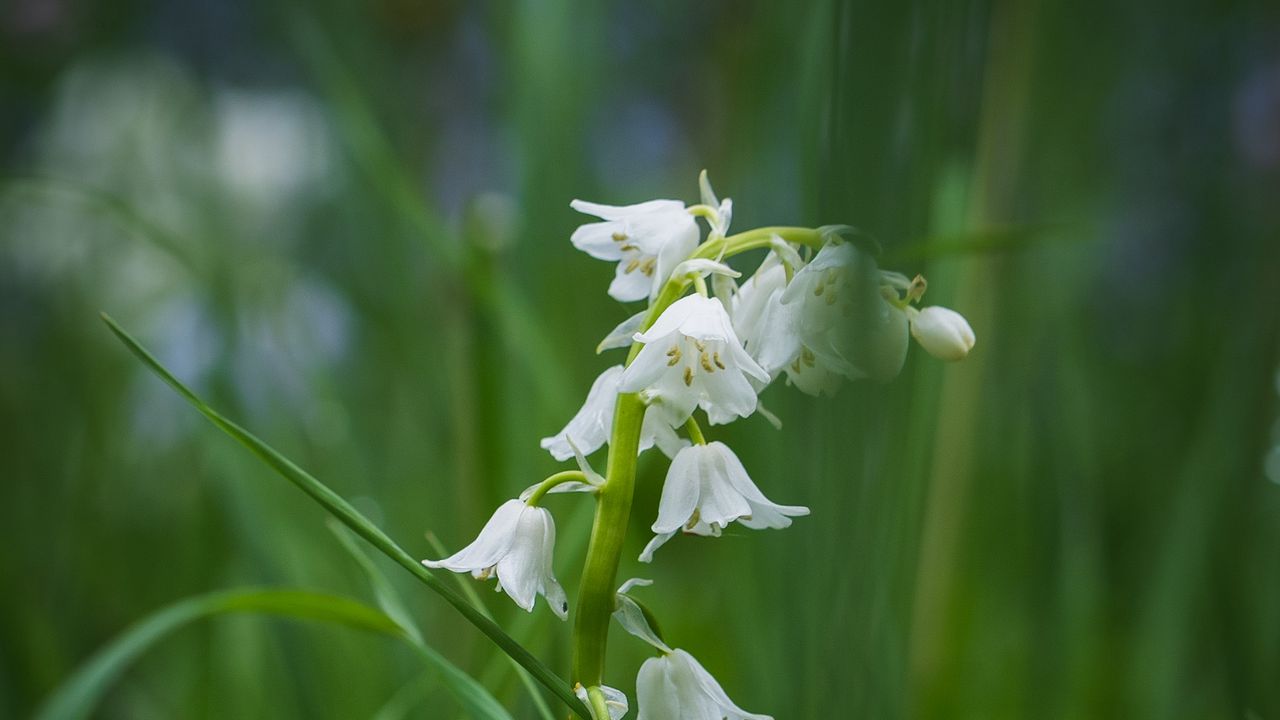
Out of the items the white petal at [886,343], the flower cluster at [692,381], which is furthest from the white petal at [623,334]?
the white petal at [886,343]

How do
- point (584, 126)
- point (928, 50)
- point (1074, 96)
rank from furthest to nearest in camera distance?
point (1074, 96), point (584, 126), point (928, 50)

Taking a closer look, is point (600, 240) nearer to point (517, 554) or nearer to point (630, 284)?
point (630, 284)

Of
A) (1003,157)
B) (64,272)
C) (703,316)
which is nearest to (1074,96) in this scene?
(1003,157)

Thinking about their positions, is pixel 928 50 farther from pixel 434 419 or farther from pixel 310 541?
pixel 434 419

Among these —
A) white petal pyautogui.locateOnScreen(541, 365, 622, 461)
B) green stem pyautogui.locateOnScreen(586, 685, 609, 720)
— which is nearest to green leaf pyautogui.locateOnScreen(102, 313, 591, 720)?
green stem pyautogui.locateOnScreen(586, 685, 609, 720)

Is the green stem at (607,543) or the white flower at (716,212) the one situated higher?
the white flower at (716,212)

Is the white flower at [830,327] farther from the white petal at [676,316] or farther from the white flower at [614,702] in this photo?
the white flower at [614,702]

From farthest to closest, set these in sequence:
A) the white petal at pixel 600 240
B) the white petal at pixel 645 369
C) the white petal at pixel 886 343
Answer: the white petal at pixel 600 240 < the white petal at pixel 645 369 < the white petal at pixel 886 343
